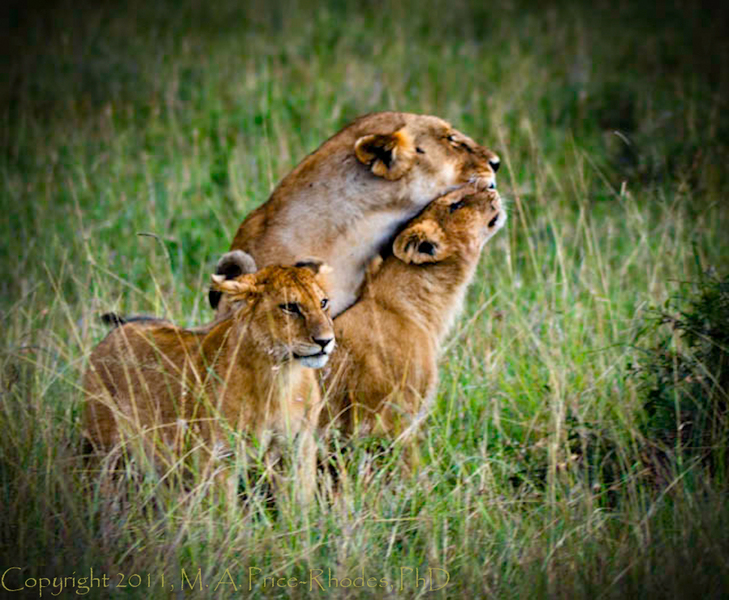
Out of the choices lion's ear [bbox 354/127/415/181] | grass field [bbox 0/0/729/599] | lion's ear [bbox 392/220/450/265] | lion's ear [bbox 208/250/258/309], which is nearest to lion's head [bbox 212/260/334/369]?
lion's ear [bbox 208/250/258/309]

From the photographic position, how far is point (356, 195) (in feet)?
17.5

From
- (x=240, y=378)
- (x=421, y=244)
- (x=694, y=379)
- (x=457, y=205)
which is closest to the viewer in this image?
(x=240, y=378)

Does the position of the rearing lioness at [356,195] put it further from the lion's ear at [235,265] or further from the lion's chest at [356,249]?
the lion's ear at [235,265]

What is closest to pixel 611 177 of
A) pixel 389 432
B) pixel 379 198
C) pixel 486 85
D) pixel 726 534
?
pixel 486 85

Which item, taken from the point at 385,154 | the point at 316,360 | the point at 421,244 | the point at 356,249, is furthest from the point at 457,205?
the point at 316,360

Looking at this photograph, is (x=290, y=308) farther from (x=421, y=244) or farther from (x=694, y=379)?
(x=694, y=379)

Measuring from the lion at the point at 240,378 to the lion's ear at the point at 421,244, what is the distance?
0.56 meters

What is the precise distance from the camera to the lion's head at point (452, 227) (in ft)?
16.7

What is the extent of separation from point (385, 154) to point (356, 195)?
0.25m

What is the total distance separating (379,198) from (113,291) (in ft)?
7.48

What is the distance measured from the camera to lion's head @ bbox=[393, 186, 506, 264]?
5.09 m

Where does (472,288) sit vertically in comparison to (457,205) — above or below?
below

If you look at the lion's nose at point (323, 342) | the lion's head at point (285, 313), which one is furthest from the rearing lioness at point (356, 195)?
the lion's nose at point (323, 342)

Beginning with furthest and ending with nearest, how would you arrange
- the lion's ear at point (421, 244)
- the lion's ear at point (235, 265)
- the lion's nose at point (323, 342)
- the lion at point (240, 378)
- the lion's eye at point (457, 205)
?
the lion's eye at point (457, 205)
the lion's ear at point (421, 244)
the lion's ear at point (235, 265)
the lion at point (240, 378)
the lion's nose at point (323, 342)
